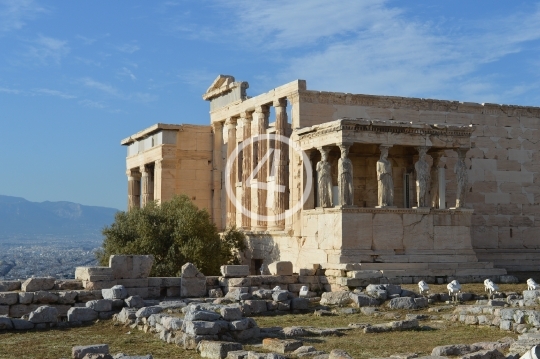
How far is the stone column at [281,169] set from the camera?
26.0 metres

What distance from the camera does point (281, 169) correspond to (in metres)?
26.0

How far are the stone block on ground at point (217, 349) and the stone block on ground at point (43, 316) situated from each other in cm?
420

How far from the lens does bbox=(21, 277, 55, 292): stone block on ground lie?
17.1 meters

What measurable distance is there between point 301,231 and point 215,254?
329 centimetres

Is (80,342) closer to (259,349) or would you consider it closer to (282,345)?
(259,349)

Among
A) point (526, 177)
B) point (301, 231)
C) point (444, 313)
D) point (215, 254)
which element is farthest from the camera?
point (526, 177)

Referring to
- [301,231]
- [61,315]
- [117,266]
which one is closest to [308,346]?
[61,315]

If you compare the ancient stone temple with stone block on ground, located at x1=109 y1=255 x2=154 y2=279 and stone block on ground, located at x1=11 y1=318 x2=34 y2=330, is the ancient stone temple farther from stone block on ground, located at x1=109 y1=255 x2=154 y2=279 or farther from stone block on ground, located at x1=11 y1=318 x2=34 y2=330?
stone block on ground, located at x1=11 y1=318 x2=34 y2=330

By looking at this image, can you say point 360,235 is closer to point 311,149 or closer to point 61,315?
point 311,149

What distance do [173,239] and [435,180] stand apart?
769 centimetres

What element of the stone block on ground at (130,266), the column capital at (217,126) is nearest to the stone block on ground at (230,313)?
the stone block on ground at (130,266)

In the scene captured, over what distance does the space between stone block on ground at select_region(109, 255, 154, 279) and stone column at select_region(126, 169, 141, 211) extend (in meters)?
16.5

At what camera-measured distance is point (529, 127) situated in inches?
1079

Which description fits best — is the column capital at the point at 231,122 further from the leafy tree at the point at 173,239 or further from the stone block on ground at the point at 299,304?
the stone block on ground at the point at 299,304
